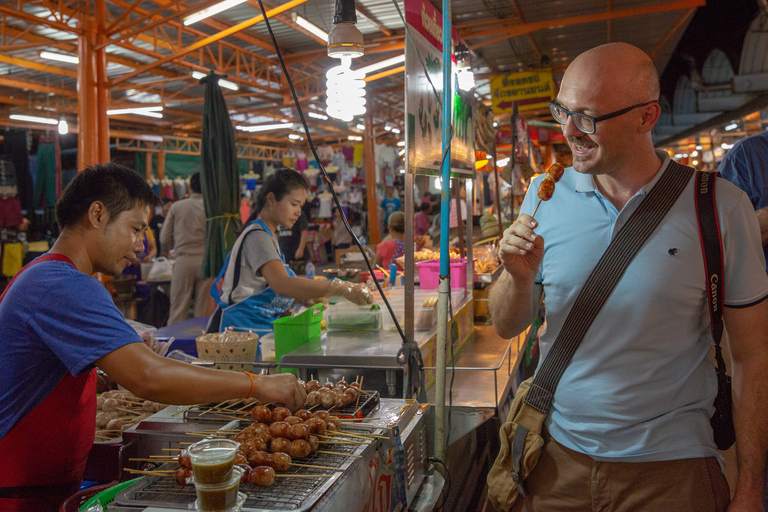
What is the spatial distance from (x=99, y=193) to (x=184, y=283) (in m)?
6.86

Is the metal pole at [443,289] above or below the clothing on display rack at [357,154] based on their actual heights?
below

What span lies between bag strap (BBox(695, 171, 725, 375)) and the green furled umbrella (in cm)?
530

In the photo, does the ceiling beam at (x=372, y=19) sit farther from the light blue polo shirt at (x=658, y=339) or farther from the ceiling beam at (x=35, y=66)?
the light blue polo shirt at (x=658, y=339)

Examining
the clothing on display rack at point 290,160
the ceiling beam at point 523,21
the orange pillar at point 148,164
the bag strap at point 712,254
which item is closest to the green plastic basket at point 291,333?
the bag strap at point 712,254

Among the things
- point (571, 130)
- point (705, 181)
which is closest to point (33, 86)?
point (571, 130)

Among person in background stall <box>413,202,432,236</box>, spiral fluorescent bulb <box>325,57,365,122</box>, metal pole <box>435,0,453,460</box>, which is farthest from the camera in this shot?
person in background stall <box>413,202,432,236</box>

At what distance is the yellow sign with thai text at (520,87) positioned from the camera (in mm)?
13391

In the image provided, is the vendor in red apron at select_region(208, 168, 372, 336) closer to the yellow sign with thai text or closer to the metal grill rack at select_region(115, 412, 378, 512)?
the metal grill rack at select_region(115, 412, 378, 512)

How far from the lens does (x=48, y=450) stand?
1854 mm

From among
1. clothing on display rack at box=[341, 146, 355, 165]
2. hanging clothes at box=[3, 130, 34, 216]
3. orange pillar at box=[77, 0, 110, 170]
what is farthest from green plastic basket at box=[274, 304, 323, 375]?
clothing on display rack at box=[341, 146, 355, 165]

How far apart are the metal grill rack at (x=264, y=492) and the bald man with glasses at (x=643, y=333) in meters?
0.78

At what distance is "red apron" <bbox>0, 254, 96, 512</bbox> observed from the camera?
1.79 m

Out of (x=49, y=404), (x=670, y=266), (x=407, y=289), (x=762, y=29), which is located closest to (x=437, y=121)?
(x=407, y=289)

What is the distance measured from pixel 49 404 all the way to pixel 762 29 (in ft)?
39.8
